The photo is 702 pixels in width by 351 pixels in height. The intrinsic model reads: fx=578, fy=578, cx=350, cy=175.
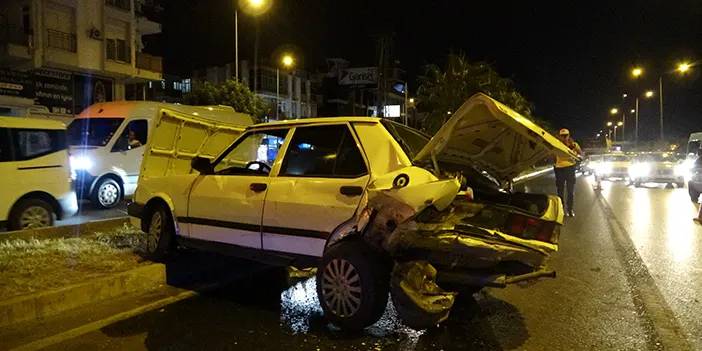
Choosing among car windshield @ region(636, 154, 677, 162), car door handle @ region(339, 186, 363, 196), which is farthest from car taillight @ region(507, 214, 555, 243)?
car windshield @ region(636, 154, 677, 162)

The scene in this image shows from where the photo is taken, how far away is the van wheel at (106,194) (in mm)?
12758

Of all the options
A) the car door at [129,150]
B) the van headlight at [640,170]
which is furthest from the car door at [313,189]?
the van headlight at [640,170]

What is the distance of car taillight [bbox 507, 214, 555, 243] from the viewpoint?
474cm

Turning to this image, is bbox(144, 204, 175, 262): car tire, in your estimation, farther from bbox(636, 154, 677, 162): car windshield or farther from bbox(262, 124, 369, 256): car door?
bbox(636, 154, 677, 162): car windshield

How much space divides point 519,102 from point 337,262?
32.1 meters

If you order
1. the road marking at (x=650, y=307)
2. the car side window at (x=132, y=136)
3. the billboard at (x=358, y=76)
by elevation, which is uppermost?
the billboard at (x=358, y=76)

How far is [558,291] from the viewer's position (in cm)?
619

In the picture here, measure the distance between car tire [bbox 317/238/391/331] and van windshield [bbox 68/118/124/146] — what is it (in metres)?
9.97

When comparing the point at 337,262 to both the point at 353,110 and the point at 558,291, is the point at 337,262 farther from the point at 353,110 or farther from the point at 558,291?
the point at 353,110

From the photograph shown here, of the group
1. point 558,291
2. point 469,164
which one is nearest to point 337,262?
point 469,164

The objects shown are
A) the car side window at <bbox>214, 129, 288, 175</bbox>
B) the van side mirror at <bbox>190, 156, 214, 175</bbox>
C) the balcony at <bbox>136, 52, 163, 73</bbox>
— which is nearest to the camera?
→ the car side window at <bbox>214, 129, 288, 175</bbox>

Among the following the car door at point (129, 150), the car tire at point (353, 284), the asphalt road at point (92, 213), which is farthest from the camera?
the car door at point (129, 150)

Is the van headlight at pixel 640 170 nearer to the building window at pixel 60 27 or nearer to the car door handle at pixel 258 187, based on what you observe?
the car door handle at pixel 258 187

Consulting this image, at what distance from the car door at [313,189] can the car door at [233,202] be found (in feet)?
0.57
